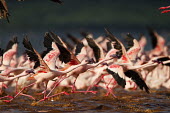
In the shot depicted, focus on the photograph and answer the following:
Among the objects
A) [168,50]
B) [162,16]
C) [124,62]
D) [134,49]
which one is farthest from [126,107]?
[162,16]

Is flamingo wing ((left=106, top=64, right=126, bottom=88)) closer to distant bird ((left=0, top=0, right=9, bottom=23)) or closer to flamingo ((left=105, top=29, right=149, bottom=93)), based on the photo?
flamingo ((left=105, top=29, right=149, bottom=93))

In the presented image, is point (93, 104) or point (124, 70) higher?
point (124, 70)

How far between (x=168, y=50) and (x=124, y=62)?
36.5 feet

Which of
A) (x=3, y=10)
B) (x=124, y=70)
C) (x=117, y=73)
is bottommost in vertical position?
(x=117, y=73)

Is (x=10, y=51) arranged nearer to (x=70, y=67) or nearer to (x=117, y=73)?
(x=70, y=67)

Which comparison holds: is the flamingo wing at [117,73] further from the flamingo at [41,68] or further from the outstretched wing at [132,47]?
the outstretched wing at [132,47]

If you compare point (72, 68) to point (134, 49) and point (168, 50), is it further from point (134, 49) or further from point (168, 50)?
point (168, 50)

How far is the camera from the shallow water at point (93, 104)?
11.7 metres

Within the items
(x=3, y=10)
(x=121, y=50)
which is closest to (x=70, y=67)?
(x=121, y=50)

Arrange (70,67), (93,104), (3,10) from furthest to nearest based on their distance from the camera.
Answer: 1. (70,67)
2. (93,104)
3. (3,10)

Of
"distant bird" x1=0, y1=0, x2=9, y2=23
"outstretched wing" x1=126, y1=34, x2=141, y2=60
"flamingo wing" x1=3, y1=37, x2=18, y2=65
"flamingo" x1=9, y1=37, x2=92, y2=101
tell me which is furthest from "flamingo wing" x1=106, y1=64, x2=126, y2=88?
"flamingo wing" x1=3, y1=37, x2=18, y2=65

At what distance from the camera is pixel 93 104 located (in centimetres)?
1298

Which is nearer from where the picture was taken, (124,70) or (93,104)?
(93,104)

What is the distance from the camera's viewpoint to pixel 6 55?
55.5 feet
